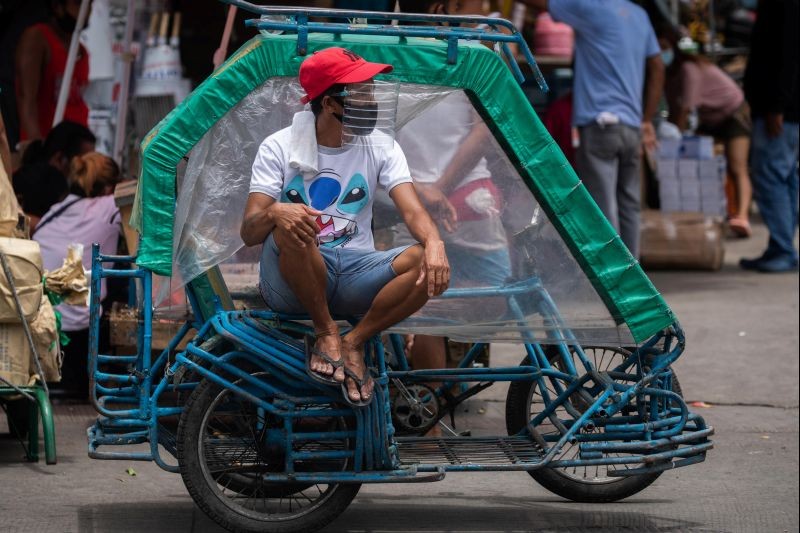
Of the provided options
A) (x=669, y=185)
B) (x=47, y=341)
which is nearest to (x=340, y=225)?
(x=47, y=341)

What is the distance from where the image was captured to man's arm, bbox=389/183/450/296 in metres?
4.61

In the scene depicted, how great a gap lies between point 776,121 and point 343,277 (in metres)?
6.82

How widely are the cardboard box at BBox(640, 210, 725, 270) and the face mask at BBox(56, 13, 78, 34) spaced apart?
187 inches

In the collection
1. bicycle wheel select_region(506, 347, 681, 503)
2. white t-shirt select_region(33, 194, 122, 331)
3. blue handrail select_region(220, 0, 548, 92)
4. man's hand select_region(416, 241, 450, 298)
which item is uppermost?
blue handrail select_region(220, 0, 548, 92)

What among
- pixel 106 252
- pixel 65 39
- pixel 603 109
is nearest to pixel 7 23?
pixel 65 39

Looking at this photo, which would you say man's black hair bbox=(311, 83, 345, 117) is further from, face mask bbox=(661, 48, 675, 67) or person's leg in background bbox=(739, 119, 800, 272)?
face mask bbox=(661, 48, 675, 67)

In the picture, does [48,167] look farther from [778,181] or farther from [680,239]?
[778,181]

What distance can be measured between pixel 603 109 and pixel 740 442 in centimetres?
258

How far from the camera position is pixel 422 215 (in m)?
4.79

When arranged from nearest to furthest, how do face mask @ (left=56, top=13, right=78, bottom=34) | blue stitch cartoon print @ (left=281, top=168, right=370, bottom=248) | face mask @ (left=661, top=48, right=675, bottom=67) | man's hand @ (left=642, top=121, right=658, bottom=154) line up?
blue stitch cartoon print @ (left=281, top=168, right=370, bottom=248)
face mask @ (left=56, top=13, right=78, bottom=34)
man's hand @ (left=642, top=121, right=658, bottom=154)
face mask @ (left=661, top=48, right=675, bottom=67)

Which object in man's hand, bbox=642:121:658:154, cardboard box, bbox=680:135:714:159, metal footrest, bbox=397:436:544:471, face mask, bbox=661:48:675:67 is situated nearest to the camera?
metal footrest, bbox=397:436:544:471

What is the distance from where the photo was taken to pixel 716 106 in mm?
12797

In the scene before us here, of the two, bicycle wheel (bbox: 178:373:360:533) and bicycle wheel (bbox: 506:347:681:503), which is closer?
bicycle wheel (bbox: 178:373:360:533)

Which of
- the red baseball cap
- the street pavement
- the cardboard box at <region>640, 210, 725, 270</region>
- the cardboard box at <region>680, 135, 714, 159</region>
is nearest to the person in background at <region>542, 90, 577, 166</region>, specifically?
the cardboard box at <region>640, 210, 725, 270</region>
